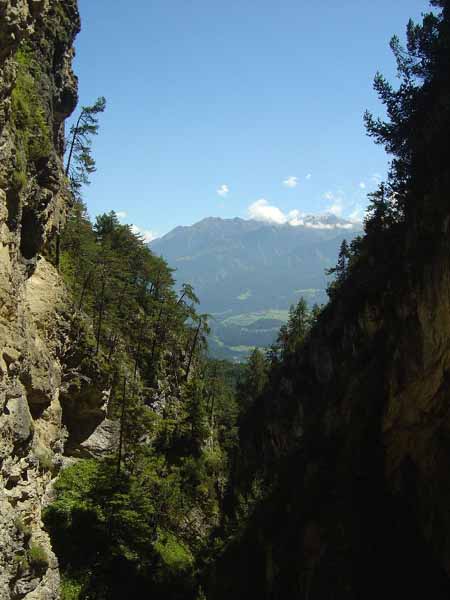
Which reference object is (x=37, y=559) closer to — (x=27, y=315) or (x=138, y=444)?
(x=27, y=315)

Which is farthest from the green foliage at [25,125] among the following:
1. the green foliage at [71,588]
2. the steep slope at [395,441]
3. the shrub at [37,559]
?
the green foliage at [71,588]

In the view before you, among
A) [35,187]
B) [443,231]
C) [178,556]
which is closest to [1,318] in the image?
[35,187]

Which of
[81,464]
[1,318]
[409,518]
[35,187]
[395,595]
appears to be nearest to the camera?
[1,318]

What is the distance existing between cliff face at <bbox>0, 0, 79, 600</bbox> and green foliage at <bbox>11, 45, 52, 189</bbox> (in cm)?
5

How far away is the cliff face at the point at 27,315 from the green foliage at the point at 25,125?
5 centimetres

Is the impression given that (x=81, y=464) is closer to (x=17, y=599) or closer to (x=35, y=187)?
(x=17, y=599)

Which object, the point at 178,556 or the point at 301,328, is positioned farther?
the point at 301,328

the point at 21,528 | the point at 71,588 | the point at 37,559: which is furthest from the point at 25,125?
the point at 71,588

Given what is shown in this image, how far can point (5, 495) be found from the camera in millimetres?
17375

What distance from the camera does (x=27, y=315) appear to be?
22.7m

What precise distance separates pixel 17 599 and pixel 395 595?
47.7 feet

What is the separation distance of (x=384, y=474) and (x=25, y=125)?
23698mm

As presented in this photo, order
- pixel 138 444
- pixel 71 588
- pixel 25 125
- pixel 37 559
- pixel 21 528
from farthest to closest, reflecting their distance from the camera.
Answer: pixel 138 444, pixel 71 588, pixel 25 125, pixel 37 559, pixel 21 528

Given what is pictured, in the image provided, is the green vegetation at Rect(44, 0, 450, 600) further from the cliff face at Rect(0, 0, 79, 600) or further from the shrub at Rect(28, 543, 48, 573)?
the cliff face at Rect(0, 0, 79, 600)
